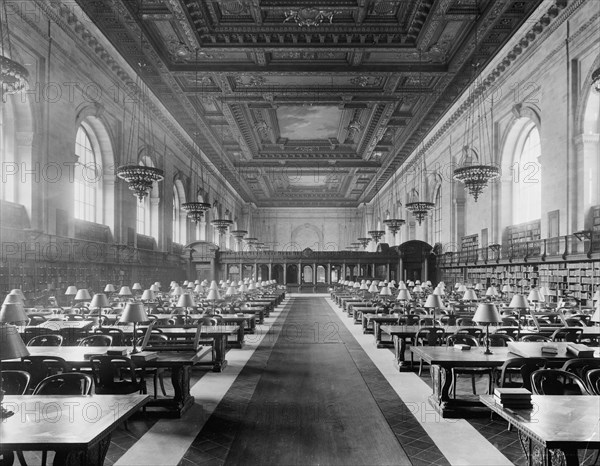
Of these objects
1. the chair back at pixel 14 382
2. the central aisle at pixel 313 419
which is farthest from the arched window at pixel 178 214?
the chair back at pixel 14 382

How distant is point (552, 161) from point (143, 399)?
14101 mm

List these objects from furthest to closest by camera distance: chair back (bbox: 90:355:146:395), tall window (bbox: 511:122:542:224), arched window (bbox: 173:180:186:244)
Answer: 1. arched window (bbox: 173:180:186:244)
2. tall window (bbox: 511:122:542:224)
3. chair back (bbox: 90:355:146:395)

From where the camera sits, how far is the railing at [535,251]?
1209cm

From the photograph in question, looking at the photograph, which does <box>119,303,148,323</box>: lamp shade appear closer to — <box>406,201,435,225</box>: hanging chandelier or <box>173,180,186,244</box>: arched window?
<box>406,201,435,225</box>: hanging chandelier

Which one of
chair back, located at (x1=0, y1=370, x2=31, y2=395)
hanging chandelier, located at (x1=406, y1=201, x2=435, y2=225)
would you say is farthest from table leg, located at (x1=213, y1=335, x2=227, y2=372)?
hanging chandelier, located at (x1=406, y1=201, x2=435, y2=225)

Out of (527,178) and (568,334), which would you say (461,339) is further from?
(527,178)

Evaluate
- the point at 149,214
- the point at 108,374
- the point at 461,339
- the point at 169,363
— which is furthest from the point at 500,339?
the point at 149,214

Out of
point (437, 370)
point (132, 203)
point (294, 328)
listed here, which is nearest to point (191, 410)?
point (437, 370)

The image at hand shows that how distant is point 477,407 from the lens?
5.50 meters

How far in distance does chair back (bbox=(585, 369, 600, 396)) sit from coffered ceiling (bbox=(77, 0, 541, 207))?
31.3ft

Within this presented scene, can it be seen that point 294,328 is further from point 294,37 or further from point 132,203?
point 132,203

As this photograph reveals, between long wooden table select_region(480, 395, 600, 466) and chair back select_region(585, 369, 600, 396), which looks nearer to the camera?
long wooden table select_region(480, 395, 600, 466)

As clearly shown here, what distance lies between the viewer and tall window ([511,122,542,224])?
55.1 feet

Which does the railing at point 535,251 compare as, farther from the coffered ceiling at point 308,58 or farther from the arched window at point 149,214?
the arched window at point 149,214
